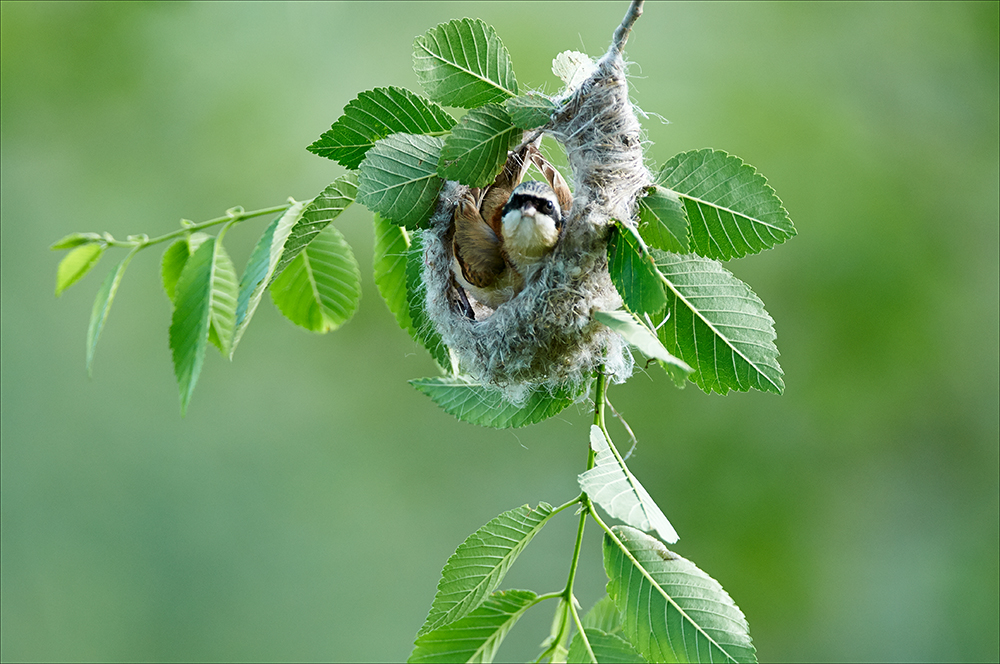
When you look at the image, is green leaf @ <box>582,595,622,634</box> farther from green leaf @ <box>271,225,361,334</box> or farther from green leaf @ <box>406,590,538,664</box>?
green leaf @ <box>271,225,361,334</box>

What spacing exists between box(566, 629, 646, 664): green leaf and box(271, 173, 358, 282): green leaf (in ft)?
2.01

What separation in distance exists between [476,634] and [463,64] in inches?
28.8

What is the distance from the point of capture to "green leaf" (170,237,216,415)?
3.52 feet

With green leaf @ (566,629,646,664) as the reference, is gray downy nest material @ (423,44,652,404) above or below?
above

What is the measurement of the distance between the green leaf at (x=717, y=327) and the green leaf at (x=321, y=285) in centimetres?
65

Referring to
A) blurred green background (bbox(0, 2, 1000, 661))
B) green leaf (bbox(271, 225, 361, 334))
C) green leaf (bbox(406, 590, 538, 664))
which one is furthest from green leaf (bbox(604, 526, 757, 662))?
blurred green background (bbox(0, 2, 1000, 661))

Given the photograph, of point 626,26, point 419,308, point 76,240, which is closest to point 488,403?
point 419,308

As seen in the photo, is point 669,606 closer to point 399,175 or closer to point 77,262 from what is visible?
point 399,175

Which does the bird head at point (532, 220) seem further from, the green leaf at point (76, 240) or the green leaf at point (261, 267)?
the green leaf at point (76, 240)

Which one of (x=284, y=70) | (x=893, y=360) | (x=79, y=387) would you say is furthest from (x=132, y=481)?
(x=893, y=360)

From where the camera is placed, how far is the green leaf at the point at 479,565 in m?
0.98

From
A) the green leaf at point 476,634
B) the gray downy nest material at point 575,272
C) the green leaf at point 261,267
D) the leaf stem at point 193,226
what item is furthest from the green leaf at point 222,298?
the green leaf at point 476,634

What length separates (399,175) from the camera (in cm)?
99

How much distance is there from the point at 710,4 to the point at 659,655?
5384 mm
